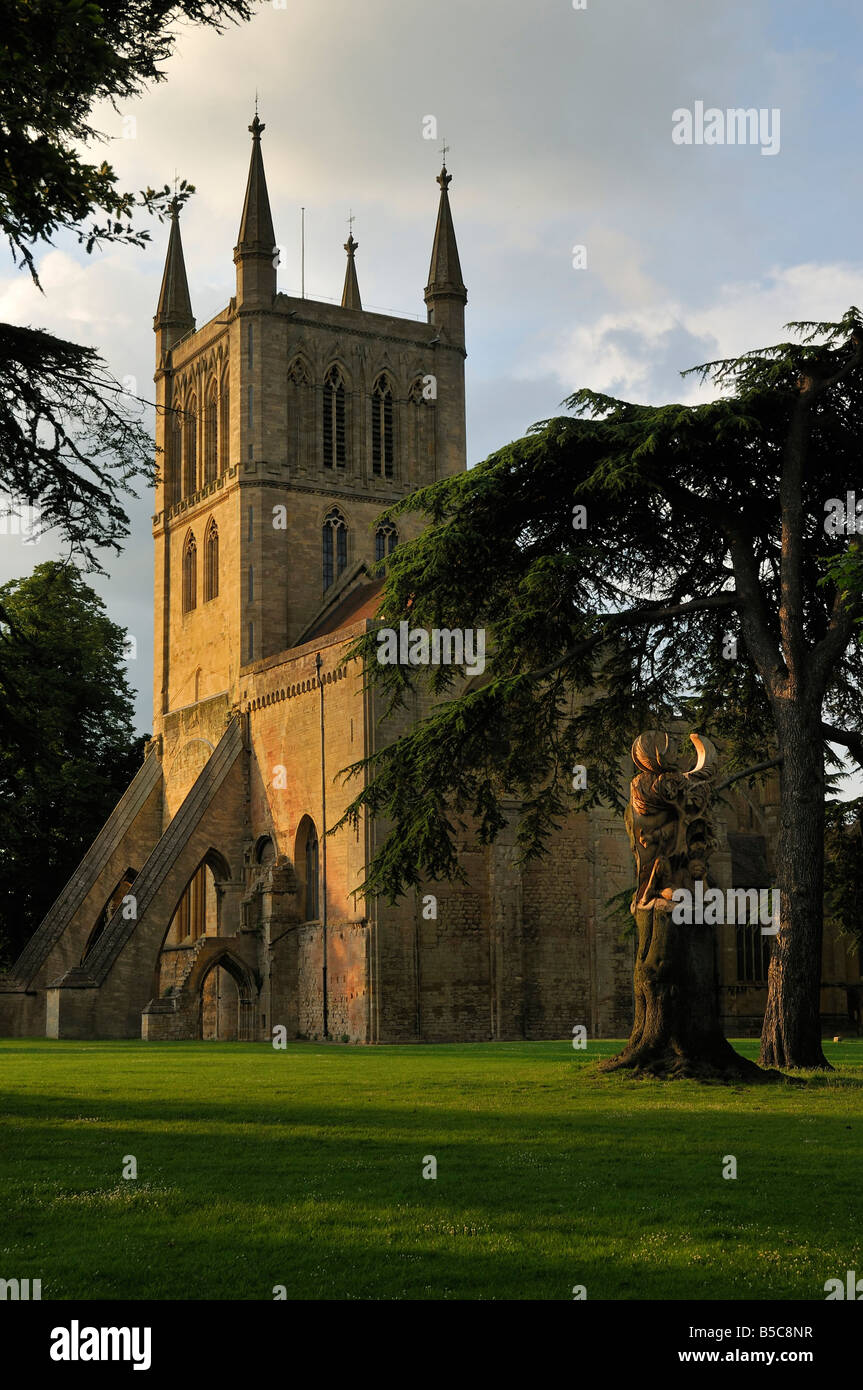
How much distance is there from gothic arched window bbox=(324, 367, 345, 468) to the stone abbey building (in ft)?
0.26

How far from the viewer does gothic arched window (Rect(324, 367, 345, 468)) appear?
54.1m

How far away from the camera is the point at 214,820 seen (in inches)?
1834

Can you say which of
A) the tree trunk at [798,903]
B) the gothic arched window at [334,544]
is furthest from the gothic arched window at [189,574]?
the tree trunk at [798,903]

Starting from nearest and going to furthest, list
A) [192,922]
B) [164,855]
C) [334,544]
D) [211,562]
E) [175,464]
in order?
[164,855]
[192,922]
[334,544]
[211,562]
[175,464]

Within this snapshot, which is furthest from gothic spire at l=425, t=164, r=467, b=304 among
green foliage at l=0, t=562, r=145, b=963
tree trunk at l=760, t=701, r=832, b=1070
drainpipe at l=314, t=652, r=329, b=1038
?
tree trunk at l=760, t=701, r=832, b=1070

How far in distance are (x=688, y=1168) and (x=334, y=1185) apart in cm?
259

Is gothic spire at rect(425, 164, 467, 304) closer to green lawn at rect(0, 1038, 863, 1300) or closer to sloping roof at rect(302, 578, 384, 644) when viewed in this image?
sloping roof at rect(302, 578, 384, 644)

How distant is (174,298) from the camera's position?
6119 centimetres

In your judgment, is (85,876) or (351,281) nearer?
(85,876)

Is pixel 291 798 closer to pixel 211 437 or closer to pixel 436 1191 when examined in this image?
pixel 211 437

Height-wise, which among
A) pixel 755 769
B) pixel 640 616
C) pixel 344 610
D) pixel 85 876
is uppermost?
pixel 344 610

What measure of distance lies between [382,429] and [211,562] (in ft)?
24.8

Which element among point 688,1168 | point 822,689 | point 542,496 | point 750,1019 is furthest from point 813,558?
point 750,1019

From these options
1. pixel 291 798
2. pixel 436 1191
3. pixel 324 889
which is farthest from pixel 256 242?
pixel 436 1191
